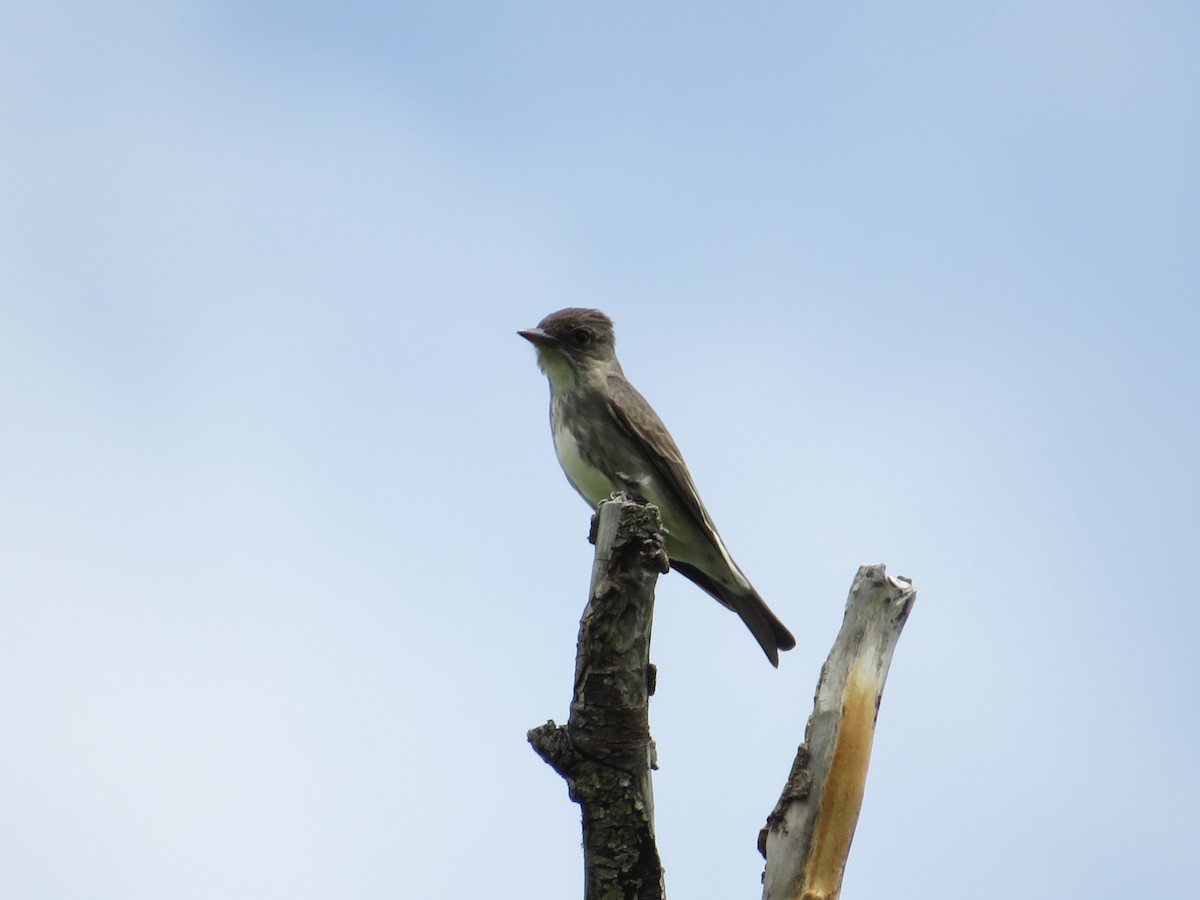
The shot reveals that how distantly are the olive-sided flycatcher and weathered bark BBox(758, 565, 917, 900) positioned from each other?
3.32m

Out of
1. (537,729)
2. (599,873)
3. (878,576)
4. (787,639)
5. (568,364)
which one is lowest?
(599,873)

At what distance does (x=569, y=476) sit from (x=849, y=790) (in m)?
4.38

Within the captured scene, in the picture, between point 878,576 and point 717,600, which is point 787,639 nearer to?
point 717,600

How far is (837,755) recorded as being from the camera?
6.25 meters

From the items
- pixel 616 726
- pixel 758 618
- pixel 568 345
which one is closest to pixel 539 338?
pixel 568 345

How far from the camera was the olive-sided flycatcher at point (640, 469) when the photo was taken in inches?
390

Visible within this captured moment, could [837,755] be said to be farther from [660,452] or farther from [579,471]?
[579,471]

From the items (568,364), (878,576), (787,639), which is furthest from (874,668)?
(568,364)

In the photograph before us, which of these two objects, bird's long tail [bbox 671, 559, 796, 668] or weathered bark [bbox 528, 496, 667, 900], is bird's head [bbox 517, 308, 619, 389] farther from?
weathered bark [bbox 528, 496, 667, 900]

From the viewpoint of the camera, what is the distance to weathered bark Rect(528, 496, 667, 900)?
20.5ft

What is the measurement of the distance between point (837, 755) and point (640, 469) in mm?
3938

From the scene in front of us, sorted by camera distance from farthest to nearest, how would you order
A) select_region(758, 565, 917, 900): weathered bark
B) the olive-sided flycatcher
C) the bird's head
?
1. the bird's head
2. the olive-sided flycatcher
3. select_region(758, 565, 917, 900): weathered bark

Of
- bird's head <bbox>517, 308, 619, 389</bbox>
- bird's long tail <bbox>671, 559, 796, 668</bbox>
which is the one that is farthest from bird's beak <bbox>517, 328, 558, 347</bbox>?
bird's long tail <bbox>671, 559, 796, 668</bbox>

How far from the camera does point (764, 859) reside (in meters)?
6.32
